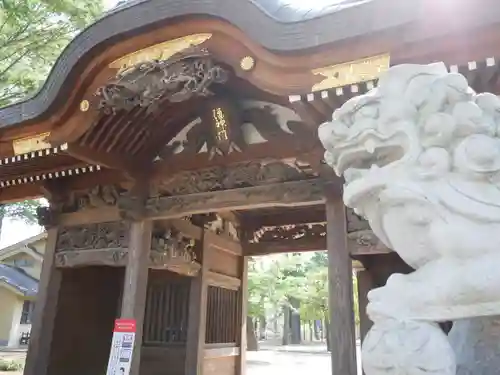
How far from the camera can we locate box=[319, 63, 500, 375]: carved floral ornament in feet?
4.61

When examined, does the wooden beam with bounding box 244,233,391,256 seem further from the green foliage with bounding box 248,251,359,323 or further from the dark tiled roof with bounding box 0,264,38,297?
the dark tiled roof with bounding box 0,264,38,297

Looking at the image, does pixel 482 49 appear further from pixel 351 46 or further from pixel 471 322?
pixel 471 322

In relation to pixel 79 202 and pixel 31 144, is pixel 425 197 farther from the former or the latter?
pixel 79 202

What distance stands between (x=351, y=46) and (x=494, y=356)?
2.41m

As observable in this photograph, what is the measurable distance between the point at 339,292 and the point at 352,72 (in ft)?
6.62

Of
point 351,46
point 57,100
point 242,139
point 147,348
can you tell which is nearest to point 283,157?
point 242,139

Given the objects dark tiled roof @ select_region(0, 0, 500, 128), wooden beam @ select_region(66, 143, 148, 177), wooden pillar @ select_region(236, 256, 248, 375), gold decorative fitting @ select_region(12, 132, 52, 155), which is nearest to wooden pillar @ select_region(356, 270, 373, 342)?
wooden pillar @ select_region(236, 256, 248, 375)

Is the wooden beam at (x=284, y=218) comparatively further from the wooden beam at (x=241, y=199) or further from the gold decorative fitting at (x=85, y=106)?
the gold decorative fitting at (x=85, y=106)

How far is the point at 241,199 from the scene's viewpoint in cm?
473

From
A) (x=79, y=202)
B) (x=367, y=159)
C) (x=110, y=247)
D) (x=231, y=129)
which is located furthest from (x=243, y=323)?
(x=367, y=159)

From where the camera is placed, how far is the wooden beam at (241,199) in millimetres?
4488

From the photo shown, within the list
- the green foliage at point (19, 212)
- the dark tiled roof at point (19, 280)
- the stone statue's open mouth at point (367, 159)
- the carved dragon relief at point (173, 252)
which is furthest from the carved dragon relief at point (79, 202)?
the dark tiled roof at point (19, 280)

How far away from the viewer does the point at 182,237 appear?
584cm

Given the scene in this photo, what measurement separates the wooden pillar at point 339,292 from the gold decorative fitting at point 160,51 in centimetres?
192
